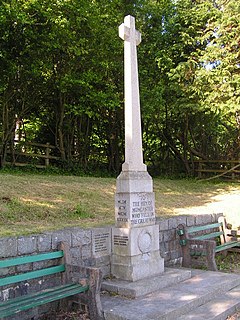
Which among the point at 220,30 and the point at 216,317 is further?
the point at 220,30

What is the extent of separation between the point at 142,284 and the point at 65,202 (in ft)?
16.1

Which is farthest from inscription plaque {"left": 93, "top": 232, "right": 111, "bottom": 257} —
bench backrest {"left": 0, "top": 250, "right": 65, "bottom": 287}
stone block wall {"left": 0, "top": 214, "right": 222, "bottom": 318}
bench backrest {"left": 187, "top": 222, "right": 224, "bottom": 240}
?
bench backrest {"left": 187, "top": 222, "right": 224, "bottom": 240}

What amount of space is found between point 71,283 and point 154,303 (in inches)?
42.7

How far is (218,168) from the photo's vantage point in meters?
19.5

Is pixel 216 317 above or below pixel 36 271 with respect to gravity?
below

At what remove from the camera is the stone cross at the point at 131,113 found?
571 centimetres

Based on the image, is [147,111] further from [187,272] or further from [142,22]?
[187,272]

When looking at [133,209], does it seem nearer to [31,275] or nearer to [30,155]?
[31,275]

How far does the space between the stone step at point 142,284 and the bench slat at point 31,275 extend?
0.85 m

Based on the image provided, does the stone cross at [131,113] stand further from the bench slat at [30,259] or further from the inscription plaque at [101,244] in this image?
the bench slat at [30,259]

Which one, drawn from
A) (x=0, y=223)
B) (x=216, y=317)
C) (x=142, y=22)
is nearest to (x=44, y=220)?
(x=0, y=223)

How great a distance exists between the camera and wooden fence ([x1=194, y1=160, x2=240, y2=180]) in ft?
60.5

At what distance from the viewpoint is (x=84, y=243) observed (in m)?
5.36

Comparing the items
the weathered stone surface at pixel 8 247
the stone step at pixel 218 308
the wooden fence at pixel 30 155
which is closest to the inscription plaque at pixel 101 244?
the weathered stone surface at pixel 8 247
